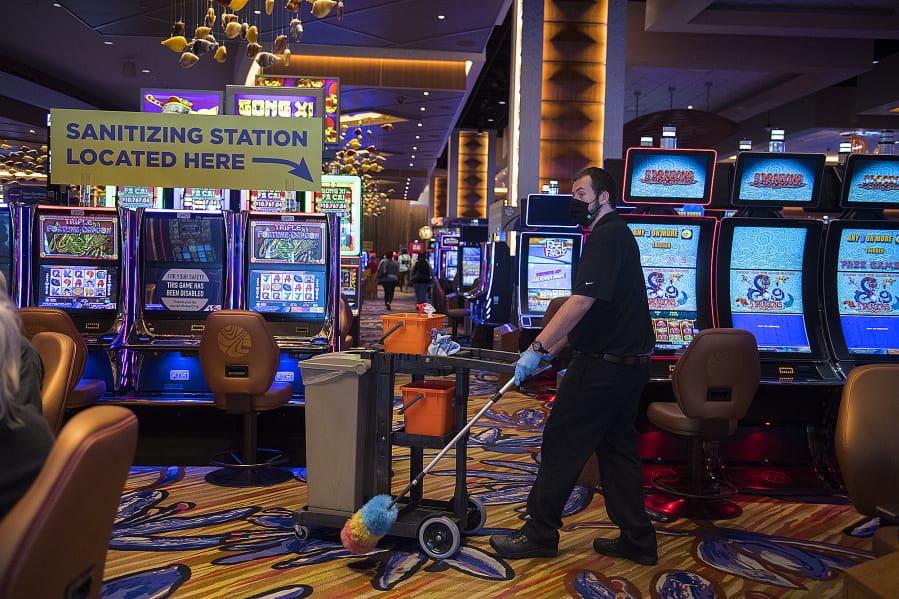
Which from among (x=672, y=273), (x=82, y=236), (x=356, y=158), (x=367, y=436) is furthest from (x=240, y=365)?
(x=356, y=158)

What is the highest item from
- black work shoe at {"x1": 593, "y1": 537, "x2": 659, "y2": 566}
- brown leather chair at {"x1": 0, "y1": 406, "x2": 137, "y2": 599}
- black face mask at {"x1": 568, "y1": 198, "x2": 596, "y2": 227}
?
black face mask at {"x1": 568, "y1": 198, "x2": 596, "y2": 227}

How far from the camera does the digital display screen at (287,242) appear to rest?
484 centimetres

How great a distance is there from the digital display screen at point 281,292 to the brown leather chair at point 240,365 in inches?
23.8

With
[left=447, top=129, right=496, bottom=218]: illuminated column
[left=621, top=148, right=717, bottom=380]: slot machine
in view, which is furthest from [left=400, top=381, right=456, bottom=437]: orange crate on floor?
[left=447, top=129, right=496, bottom=218]: illuminated column

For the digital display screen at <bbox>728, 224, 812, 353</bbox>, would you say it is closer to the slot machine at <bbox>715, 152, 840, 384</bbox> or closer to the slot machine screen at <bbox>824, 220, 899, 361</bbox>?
the slot machine at <bbox>715, 152, 840, 384</bbox>

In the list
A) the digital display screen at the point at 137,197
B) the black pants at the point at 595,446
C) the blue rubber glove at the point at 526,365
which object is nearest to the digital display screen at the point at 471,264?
the digital display screen at the point at 137,197

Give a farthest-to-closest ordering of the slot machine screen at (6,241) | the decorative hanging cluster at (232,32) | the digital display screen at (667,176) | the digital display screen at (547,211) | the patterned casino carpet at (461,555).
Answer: the digital display screen at (547,211) < the decorative hanging cluster at (232,32) < the slot machine screen at (6,241) < the digital display screen at (667,176) < the patterned casino carpet at (461,555)

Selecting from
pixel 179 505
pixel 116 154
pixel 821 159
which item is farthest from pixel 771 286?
pixel 116 154

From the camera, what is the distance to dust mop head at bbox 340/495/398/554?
2.94 meters

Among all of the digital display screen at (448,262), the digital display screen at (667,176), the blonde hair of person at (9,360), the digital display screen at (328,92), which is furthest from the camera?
the digital display screen at (448,262)

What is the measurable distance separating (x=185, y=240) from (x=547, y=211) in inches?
139

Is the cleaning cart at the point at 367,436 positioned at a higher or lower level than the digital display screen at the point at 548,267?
lower

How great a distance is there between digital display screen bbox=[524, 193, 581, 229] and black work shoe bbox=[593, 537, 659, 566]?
14.3ft

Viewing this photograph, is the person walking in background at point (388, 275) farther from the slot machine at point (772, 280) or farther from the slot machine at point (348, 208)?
the slot machine at point (772, 280)
